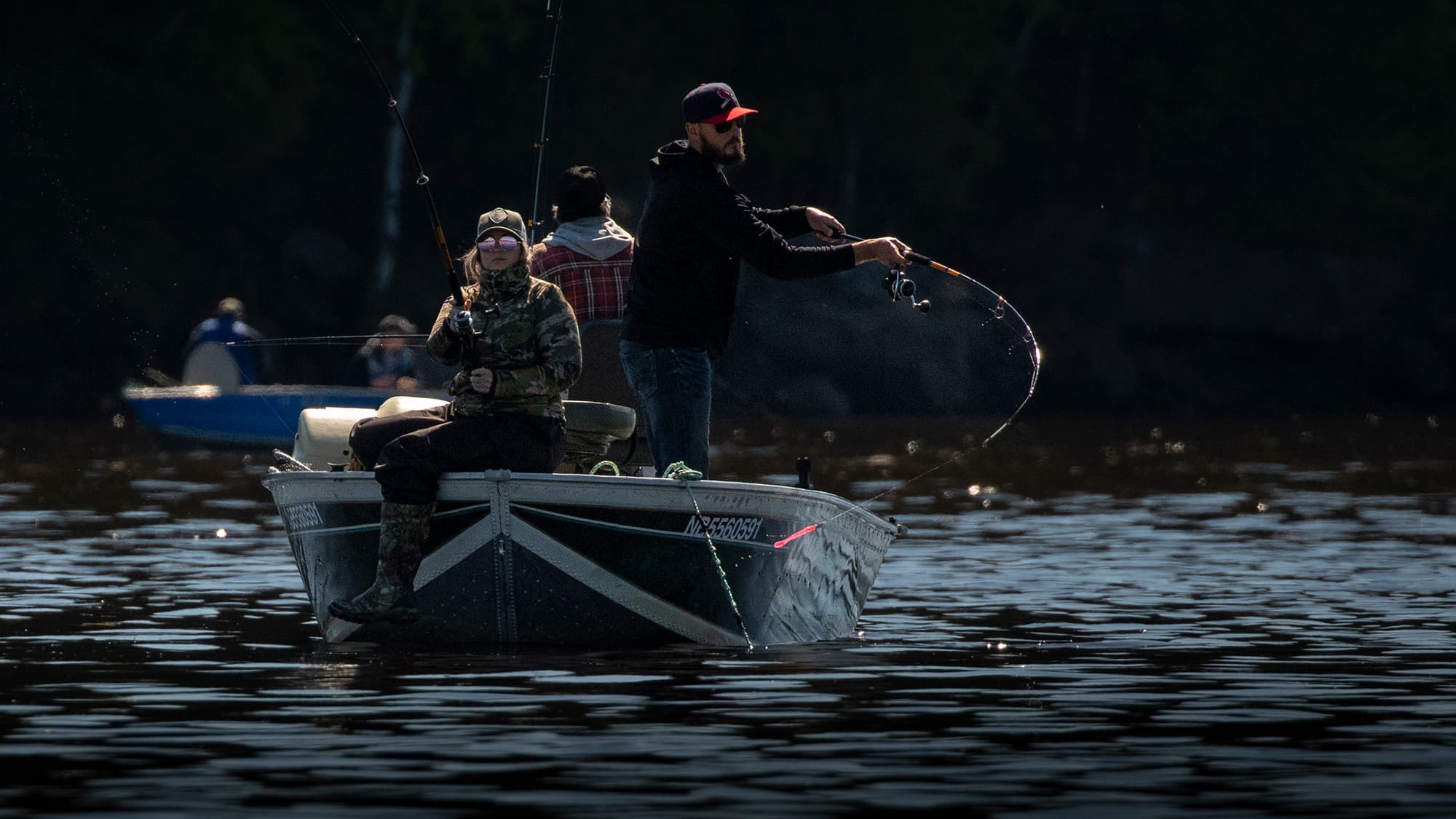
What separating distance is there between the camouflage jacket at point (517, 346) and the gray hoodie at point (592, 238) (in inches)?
39.5

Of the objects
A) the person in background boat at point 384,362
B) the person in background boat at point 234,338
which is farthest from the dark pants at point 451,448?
the person in background boat at point 234,338

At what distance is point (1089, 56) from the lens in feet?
181

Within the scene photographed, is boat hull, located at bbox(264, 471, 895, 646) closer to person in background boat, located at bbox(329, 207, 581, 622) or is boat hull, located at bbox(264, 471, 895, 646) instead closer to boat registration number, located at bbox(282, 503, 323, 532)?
boat registration number, located at bbox(282, 503, 323, 532)

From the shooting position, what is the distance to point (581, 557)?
1076 centimetres

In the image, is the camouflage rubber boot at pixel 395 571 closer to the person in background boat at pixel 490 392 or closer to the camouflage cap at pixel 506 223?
the person in background boat at pixel 490 392

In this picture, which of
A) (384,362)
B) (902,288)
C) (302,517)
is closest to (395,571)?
(302,517)

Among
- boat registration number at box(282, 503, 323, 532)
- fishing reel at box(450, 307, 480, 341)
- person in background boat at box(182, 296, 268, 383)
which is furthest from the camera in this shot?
person in background boat at box(182, 296, 268, 383)

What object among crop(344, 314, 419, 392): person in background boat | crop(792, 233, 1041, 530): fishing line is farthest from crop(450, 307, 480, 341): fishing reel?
crop(344, 314, 419, 392): person in background boat

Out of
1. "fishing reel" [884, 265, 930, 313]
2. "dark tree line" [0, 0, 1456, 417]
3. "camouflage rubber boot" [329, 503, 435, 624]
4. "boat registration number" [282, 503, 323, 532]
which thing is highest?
"dark tree line" [0, 0, 1456, 417]

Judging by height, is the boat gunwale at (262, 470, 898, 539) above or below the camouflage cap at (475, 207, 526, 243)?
below

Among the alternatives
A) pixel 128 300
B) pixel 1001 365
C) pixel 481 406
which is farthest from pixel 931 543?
pixel 128 300

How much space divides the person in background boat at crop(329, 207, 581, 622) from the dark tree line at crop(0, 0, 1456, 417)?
27488 mm

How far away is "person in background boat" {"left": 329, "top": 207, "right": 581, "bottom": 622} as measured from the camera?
34.7 ft

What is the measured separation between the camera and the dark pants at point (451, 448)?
10.5 metres
